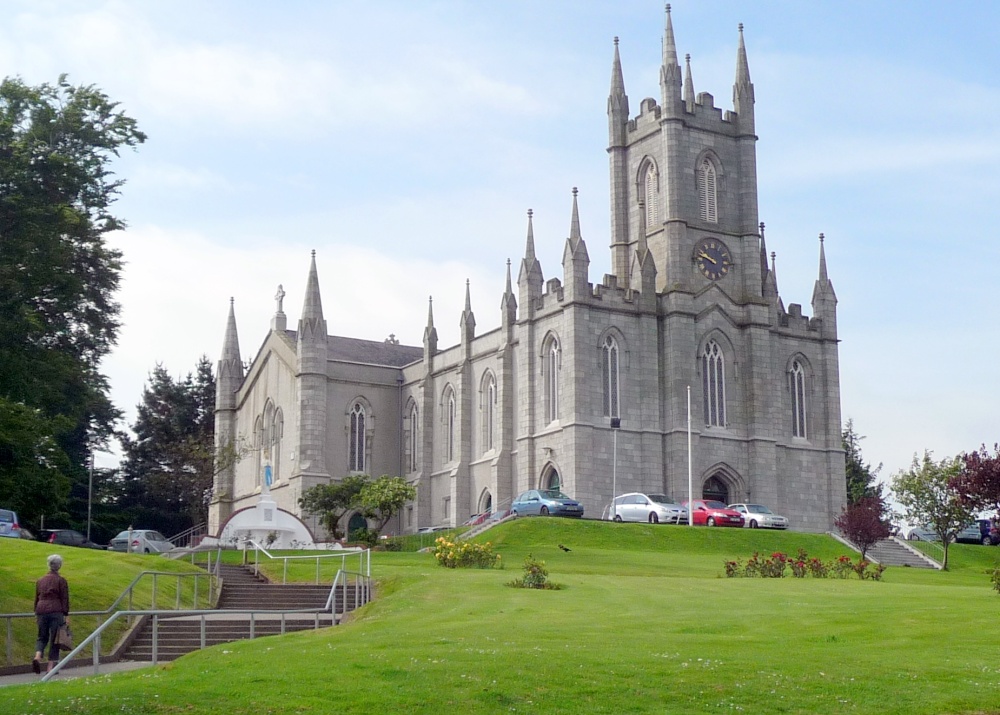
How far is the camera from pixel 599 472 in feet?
199

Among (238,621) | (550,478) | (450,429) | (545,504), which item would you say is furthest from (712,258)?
(238,621)

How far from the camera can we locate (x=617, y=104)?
231ft

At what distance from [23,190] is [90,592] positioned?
32.6 ft

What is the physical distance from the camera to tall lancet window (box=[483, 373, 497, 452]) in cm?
6806

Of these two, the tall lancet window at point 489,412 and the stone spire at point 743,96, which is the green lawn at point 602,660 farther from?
the stone spire at point 743,96

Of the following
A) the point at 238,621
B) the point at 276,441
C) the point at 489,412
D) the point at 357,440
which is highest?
the point at 489,412

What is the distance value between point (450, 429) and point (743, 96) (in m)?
22.6

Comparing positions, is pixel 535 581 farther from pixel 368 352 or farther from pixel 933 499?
pixel 368 352

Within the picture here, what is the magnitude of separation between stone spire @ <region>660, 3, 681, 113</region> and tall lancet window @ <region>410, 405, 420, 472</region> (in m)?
21.8

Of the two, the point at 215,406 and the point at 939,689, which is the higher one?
the point at 215,406

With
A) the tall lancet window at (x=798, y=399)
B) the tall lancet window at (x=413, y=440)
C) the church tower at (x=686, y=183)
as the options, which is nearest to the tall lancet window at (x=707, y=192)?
the church tower at (x=686, y=183)

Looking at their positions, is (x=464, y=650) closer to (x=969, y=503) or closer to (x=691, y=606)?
(x=691, y=606)

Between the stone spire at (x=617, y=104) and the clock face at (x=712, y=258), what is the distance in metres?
7.45

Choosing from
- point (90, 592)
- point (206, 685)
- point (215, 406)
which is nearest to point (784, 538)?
point (90, 592)
